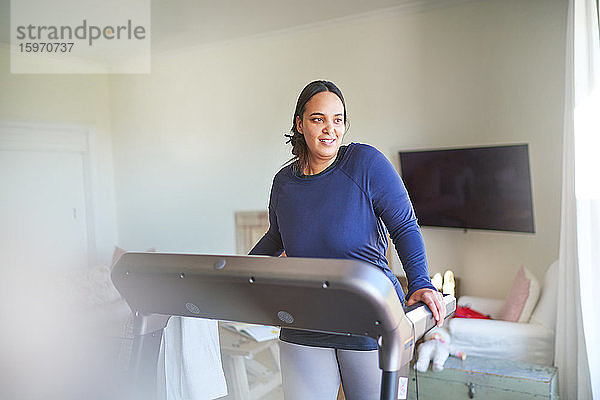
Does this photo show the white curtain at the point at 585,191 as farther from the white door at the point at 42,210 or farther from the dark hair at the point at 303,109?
the white door at the point at 42,210

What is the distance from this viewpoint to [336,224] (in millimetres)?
1336

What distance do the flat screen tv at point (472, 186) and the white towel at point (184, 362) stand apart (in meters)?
2.53

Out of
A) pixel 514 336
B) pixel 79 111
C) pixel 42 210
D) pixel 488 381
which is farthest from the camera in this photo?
pixel 79 111

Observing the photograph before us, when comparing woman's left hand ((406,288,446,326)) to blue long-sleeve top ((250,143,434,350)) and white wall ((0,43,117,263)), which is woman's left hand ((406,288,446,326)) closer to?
blue long-sleeve top ((250,143,434,350))

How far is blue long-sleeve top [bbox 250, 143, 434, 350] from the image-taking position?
4.28 ft

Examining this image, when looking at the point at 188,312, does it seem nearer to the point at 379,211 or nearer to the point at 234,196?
the point at 379,211

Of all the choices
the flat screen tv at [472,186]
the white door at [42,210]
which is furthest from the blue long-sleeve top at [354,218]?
the white door at [42,210]

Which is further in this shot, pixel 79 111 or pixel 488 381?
pixel 79 111

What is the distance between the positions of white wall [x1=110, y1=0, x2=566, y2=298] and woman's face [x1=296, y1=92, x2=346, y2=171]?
2582mm

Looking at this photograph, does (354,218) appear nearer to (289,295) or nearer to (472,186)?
(289,295)

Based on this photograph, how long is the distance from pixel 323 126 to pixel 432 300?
1.70 ft

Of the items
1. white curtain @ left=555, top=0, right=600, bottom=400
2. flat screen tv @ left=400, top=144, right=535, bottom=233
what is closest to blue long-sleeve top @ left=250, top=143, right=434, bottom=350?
white curtain @ left=555, top=0, right=600, bottom=400

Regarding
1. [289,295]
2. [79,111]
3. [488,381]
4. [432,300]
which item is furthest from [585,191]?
[79,111]

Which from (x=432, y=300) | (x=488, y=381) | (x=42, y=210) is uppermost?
(x=42, y=210)
